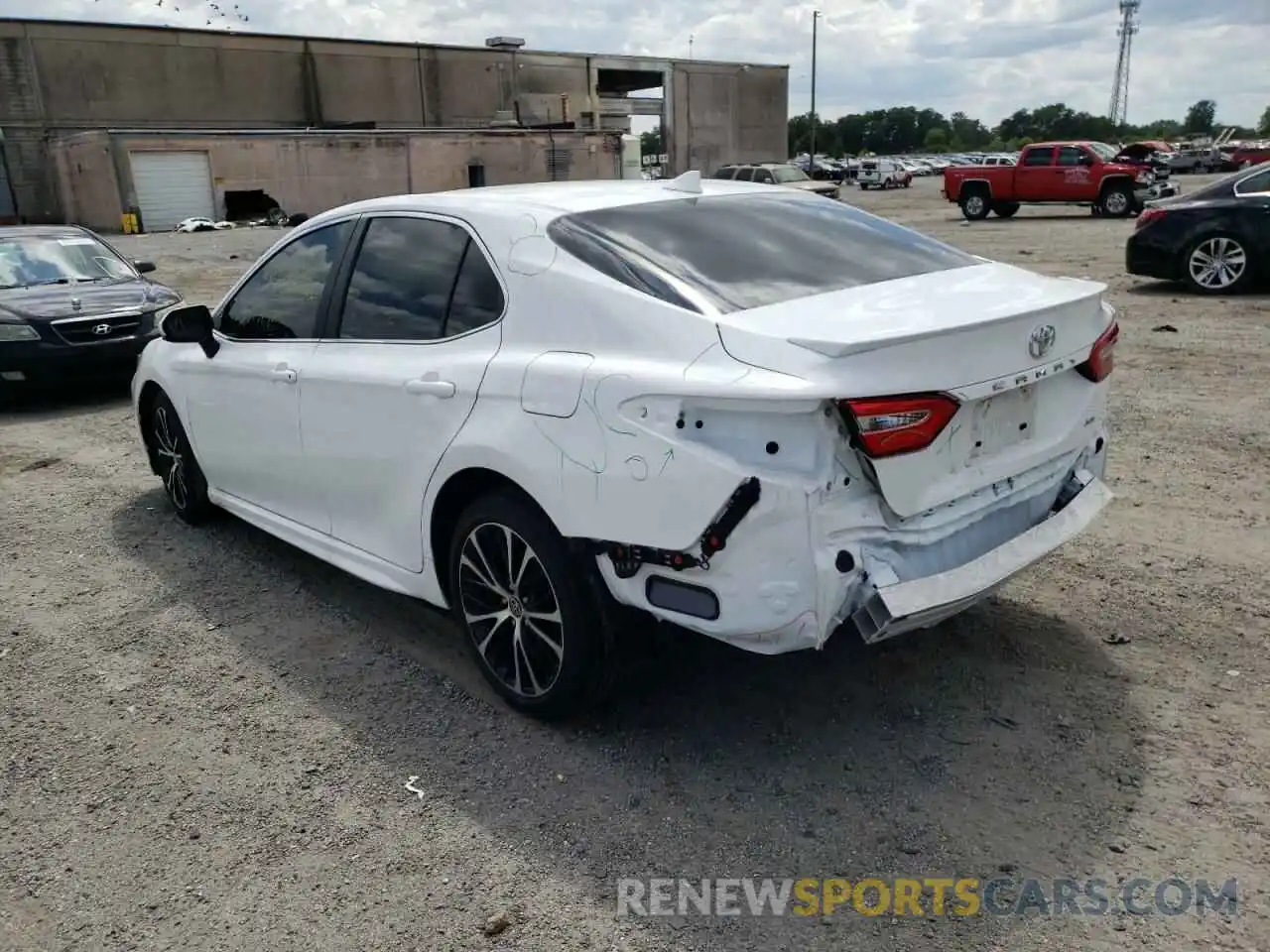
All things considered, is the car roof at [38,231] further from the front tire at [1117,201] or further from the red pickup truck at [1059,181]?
the front tire at [1117,201]

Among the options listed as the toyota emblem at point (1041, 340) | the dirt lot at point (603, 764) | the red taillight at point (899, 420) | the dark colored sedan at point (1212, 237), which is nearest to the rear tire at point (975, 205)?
the dark colored sedan at point (1212, 237)

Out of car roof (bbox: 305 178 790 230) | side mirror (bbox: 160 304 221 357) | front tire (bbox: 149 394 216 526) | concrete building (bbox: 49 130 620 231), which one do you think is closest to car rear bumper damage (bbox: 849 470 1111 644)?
car roof (bbox: 305 178 790 230)

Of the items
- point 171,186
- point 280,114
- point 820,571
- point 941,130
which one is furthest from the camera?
point 941,130

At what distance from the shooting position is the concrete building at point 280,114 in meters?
39.1

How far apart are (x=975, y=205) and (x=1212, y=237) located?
17294 millimetres

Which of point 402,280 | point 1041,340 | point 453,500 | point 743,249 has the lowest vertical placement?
point 453,500

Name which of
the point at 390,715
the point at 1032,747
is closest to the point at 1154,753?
the point at 1032,747

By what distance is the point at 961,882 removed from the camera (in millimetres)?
2686

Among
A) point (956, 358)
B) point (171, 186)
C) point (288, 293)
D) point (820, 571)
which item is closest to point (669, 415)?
point (820, 571)

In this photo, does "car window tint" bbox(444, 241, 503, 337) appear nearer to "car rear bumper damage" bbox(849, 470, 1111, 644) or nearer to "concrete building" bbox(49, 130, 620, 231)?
"car rear bumper damage" bbox(849, 470, 1111, 644)

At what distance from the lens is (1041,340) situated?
3141 mm

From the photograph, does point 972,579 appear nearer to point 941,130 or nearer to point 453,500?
point 453,500

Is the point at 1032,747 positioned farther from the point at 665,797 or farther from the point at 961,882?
the point at 665,797

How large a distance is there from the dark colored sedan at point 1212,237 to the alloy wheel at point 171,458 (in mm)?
10925
